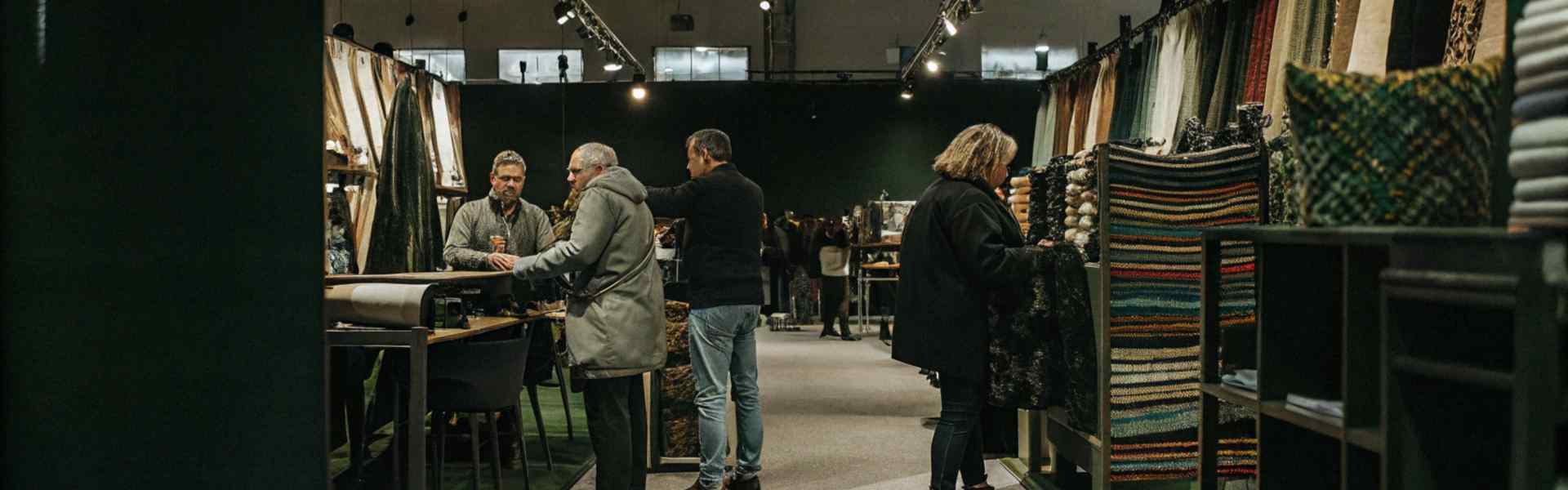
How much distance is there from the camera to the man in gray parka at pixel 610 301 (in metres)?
3.92

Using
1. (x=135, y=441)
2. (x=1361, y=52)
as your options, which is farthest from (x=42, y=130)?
(x=1361, y=52)

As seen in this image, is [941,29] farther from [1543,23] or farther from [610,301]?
[1543,23]

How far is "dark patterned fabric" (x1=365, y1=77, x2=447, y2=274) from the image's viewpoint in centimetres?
404

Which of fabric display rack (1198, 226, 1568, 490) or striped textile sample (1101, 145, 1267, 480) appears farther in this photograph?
striped textile sample (1101, 145, 1267, 480)

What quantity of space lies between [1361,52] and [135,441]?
3.98m

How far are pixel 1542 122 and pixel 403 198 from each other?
347 centimetres

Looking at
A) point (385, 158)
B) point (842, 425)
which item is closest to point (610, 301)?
point (385, 158)

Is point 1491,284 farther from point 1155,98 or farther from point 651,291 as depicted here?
point 1155,98

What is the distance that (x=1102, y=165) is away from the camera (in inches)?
144

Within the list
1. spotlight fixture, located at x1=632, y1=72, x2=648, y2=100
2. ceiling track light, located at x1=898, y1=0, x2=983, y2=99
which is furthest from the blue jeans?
spotlight fixture, located at x1=632, y1=72, x2=648, y2=100

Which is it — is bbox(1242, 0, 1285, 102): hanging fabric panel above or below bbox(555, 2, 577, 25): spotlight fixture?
below

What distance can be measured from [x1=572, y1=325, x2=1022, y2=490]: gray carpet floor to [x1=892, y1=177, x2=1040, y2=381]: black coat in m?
1.19

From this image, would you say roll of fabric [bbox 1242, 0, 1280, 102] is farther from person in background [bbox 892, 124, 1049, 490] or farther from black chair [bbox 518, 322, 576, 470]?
black chair [bbox 518, 322, 576, 470]

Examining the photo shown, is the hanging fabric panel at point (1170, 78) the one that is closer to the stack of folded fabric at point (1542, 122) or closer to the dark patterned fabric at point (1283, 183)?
the dark patterned fabric at point (1283, 183)
